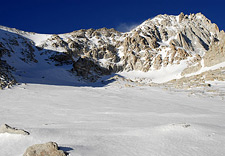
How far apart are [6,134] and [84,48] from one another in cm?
10242

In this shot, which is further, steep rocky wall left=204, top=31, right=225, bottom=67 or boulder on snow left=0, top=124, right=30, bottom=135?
steep rocky wall left=204, top=31, right=225, bottom=67

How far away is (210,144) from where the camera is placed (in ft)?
11.5

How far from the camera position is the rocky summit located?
61656 millimetres

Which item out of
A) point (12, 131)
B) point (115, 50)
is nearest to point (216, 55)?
point (12, 131)

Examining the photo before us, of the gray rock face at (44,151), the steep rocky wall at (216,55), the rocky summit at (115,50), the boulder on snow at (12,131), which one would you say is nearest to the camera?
the gray rock face at (44,151)

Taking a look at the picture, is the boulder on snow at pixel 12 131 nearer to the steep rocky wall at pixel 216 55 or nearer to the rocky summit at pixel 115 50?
the steep rocky wall at pixel 216 55

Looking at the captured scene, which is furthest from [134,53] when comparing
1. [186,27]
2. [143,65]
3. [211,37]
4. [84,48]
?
[211,37]

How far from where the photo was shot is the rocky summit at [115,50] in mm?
61656

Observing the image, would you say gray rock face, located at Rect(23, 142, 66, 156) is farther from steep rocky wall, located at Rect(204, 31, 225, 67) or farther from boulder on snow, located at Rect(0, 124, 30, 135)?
steep rocky wall, located at Rect(204, 31, 225, 67)

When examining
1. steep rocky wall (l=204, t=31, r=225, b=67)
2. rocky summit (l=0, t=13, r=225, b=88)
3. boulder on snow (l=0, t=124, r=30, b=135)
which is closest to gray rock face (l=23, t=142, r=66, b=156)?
boulder on snow (l=0, t=124, r=30, b=135)

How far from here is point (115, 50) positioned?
364ft

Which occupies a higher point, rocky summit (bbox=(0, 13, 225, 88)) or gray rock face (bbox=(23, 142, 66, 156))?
rocky summit (bbox=(0, 13, 225, 88))

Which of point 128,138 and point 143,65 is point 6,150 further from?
point 143,65

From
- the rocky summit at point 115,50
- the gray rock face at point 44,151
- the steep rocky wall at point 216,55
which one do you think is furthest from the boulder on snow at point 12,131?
the rocky summit at point 115,50
